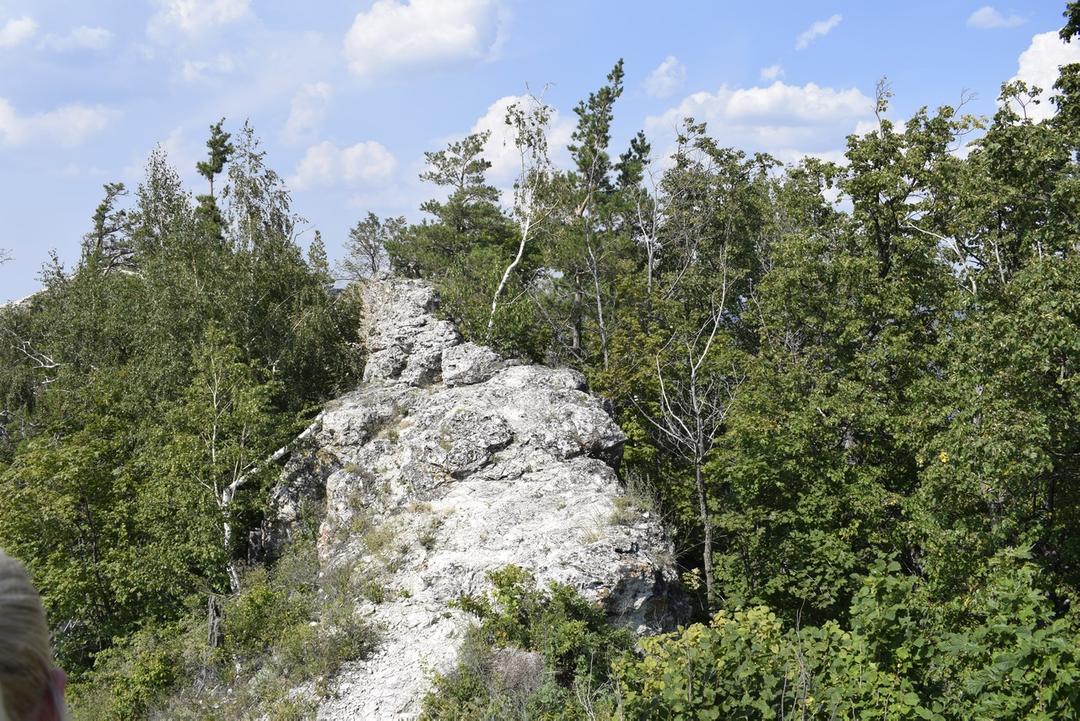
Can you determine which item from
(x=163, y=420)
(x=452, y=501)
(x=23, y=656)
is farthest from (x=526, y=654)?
(x=163, y=420)

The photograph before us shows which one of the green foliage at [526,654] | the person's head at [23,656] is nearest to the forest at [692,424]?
the green foliage at [526,654]

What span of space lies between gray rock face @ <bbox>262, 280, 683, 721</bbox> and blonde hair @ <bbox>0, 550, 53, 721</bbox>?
355 inches

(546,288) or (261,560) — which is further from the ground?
(546,288)

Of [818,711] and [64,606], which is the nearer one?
[818,711]

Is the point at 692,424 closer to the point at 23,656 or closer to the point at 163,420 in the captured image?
the point at 163,420

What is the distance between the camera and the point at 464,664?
31.0 feet

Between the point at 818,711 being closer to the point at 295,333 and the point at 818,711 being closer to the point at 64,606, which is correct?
the point at 64,606

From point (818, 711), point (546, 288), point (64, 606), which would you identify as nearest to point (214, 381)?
point (64, 606)

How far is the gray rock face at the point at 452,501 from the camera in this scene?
1081 centimetres

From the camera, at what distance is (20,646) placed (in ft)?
3.92

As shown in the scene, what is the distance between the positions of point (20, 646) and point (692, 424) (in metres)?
19.1

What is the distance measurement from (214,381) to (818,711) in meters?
14.8

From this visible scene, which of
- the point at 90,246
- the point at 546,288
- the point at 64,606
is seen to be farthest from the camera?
the point at 90,246

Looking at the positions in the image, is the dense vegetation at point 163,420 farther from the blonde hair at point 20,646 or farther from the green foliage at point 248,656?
the blonde hair at point 20,646
